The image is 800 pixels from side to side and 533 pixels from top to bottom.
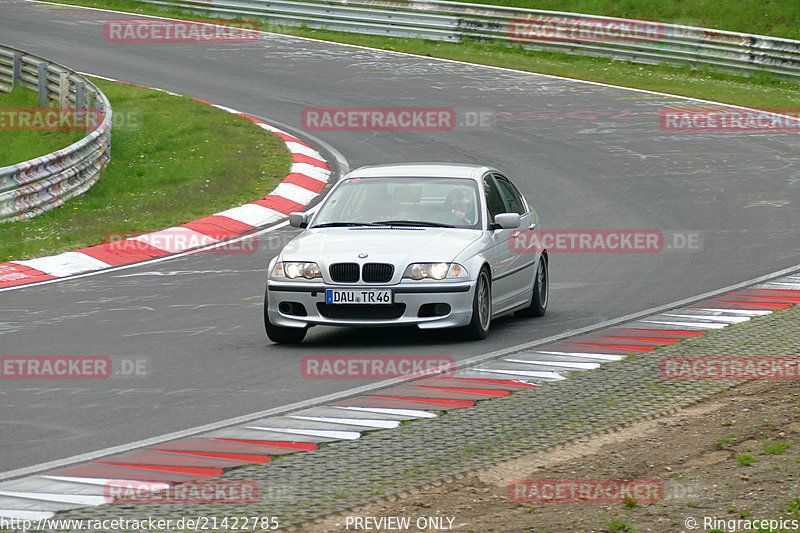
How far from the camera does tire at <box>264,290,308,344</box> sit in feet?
34.9

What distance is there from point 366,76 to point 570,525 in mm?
23860

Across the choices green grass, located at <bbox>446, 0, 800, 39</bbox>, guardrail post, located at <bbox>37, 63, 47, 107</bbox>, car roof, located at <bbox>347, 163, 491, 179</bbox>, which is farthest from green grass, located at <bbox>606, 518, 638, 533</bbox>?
green grass, located at <bbox>446, 0, 800, 39</bbox>

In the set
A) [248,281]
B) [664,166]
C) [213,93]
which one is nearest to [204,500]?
[248,281]

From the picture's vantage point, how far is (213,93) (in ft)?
89.9

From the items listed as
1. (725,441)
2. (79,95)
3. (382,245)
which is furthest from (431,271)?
(79,95)

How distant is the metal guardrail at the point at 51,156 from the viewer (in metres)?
17.4

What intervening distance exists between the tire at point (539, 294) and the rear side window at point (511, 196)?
551mm

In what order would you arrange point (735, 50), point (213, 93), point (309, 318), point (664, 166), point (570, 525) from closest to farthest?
point (570, 525) → point (309, 318) → point (664, 166) → point (213, 93) → point (735, 50)

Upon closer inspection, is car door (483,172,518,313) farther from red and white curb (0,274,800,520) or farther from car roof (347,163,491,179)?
red and white curb (0,274,800,520)

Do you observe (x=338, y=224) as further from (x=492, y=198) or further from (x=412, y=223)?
(x=492, y=198)

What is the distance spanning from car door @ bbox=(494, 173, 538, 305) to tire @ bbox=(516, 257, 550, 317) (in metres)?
0.13

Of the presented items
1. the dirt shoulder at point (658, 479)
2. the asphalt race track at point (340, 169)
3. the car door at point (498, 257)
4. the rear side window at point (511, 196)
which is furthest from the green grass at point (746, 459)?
the rear side window at point (511, 196)

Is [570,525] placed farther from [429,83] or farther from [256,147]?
[429,83]

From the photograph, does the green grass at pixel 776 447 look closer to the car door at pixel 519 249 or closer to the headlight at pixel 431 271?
the headlight at pixel 431 271
